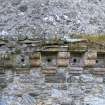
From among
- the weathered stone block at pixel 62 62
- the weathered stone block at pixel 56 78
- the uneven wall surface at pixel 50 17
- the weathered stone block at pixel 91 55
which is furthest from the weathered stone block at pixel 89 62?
the uneven wall surface at pixel 50 17

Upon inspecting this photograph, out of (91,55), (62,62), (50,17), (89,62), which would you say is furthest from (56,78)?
(50,17)

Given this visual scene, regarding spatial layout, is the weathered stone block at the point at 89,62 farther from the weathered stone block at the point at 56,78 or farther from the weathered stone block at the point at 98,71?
the weathered stone block at the point at 56,78

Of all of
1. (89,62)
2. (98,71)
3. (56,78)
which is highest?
(89,62)

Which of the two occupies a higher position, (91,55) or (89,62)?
(91,55)

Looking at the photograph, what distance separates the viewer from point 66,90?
809 centimetres

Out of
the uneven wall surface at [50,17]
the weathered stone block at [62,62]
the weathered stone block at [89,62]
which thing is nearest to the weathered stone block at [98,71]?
the weathered stone block at [89,62]

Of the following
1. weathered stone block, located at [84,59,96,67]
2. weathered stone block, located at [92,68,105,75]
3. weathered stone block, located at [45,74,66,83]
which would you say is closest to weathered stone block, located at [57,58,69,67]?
weathered stone block, located at [45,74,66,83]

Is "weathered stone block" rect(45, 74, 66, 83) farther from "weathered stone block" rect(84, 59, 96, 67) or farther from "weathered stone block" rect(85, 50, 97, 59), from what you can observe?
"weathered stone block" rect(85, 50, 97, 59)

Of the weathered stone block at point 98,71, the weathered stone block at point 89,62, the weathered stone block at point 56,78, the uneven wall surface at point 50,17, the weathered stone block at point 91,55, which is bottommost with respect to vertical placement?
the weathered stone block at point 56,78

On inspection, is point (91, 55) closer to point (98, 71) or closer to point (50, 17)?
point (98, 71)

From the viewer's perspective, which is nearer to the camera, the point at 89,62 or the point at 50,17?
the point at 89,62

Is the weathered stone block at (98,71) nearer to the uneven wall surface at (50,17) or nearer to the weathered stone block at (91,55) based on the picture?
the weathered stone block at (91,55)

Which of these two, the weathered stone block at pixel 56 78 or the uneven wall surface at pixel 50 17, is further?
the uneven wall surface at pixel 50 17

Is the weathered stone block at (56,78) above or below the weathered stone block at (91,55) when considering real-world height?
below
